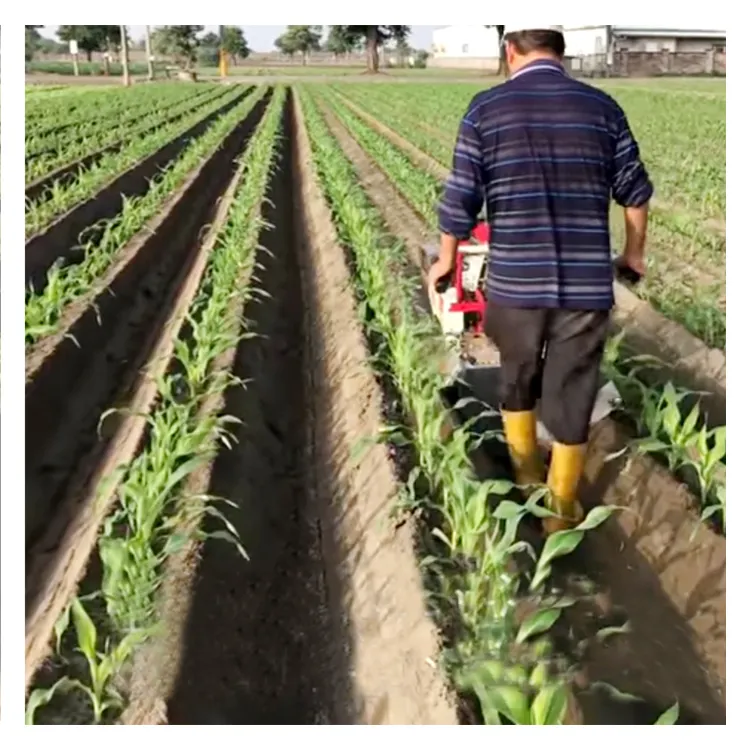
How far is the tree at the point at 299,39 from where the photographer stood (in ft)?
7.75

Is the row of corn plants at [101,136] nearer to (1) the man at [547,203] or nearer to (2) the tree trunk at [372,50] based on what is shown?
(2) the tree trunk at [372,50]

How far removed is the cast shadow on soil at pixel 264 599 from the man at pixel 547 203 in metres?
0.78

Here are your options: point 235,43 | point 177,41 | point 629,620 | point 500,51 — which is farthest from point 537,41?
point 629,620

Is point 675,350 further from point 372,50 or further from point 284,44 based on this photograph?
point 284,44

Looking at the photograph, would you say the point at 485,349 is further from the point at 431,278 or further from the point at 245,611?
the point at 245,611

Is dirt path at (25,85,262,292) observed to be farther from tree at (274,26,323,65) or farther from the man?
the man

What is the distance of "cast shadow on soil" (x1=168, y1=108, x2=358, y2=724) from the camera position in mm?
2307

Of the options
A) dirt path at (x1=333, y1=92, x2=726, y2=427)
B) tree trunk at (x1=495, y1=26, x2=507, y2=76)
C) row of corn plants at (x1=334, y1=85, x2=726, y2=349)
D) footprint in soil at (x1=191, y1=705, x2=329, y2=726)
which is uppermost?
tree trunk at (x1=495, y1=26, x2=507, y2=76)

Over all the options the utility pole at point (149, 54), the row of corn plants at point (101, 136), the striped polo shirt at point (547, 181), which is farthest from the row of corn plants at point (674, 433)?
the utility pole at point (149, 54)

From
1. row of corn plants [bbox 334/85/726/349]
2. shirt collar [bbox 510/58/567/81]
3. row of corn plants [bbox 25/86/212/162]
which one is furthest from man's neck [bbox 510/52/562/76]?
row of corn plants [bbox 25/86/212/162]

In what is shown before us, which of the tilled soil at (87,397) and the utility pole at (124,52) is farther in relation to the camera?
the tilled soil at (87,397)

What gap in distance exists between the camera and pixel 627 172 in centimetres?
234

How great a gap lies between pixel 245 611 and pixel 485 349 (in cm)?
96

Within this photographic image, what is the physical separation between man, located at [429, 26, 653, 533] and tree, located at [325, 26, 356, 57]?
32cm
